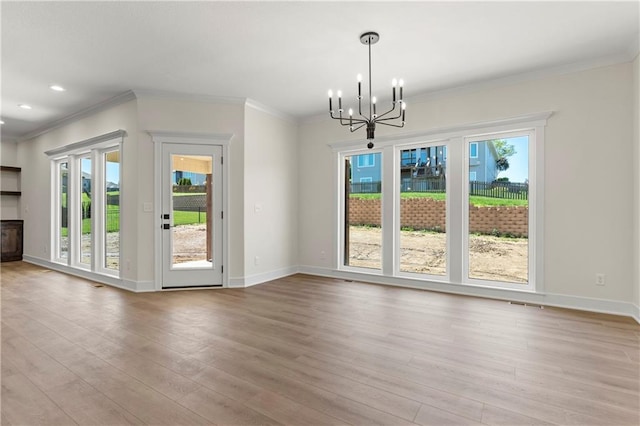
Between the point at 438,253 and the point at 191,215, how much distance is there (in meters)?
3.88

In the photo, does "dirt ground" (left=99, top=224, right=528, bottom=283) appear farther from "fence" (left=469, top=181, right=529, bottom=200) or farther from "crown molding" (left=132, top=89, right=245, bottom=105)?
"crown molding" (left=132, top=89, right=245, bottom=105)

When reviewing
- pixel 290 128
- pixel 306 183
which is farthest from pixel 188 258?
pixel 290 128

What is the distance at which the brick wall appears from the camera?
14.4 ft

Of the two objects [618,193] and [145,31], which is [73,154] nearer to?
[145,31]

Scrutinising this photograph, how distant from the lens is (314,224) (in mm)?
6027

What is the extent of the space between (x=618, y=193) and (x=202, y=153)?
5.44m

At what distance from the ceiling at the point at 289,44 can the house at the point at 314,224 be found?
0.03 metres

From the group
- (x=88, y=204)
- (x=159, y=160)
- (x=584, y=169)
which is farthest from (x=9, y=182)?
(x=584, y=169)

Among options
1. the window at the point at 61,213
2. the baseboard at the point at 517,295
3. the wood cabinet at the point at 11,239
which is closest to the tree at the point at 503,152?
the baseboard at the point at 517,295

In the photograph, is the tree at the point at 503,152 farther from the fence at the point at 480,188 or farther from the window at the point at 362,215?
the window at the point at 362,215

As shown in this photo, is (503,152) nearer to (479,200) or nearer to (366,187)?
(479,200)

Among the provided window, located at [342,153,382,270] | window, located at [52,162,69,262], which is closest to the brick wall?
window, located at [342,153,382,270]

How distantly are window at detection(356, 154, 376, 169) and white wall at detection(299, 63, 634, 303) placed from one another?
1.60 meters

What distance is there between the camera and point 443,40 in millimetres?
3271
